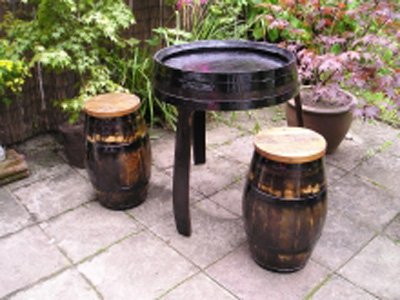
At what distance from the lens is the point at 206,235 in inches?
101

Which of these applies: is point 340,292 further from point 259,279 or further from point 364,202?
point 364,202

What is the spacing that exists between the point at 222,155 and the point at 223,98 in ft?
5.15

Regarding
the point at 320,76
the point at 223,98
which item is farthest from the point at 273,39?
the point at 223,98

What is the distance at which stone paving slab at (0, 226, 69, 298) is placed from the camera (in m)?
2.19

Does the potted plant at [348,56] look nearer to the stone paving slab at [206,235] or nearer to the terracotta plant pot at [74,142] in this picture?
the stone paving slab at [206,235]

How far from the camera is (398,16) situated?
3105 mm

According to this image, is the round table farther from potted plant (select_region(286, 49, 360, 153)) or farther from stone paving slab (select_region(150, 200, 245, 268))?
potted plant (select_region(286, 49, 360, 153))

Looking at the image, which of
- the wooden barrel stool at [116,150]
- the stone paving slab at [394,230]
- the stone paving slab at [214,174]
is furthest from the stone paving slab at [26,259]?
the stone paving slab at [394,230]

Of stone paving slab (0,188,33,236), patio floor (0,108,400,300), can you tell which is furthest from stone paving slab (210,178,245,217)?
stone paving slab (0,188,33,236)

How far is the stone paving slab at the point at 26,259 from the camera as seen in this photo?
2193mm

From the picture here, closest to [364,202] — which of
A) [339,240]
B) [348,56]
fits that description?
[339,240]

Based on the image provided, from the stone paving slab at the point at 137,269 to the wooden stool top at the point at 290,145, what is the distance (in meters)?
0.80

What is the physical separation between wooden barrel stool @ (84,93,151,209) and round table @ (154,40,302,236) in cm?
37

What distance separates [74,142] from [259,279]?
6.09ft
